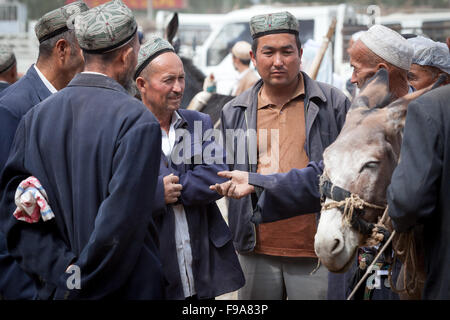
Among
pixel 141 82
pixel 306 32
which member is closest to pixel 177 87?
pixel 141 82

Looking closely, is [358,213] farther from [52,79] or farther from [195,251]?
[52,79]

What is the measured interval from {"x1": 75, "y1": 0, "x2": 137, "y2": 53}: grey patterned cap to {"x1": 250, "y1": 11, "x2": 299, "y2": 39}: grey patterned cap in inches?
48.8

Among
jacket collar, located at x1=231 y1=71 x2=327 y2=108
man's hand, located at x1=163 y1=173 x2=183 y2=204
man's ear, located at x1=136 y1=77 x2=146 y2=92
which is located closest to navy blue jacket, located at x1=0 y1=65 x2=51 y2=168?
man's ear, located at x1=136 y1=77 x2=146 y2=92

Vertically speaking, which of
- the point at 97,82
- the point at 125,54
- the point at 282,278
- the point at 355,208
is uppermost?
the point at 125,54

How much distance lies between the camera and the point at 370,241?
2564mm

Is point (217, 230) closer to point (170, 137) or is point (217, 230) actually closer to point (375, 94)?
point (170, 137)

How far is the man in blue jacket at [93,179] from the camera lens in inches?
101

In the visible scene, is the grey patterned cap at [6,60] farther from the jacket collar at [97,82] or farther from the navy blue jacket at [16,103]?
the jacket collar at [97,82]

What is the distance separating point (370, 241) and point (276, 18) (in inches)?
70.2

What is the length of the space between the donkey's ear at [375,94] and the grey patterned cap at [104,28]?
42.7 inches

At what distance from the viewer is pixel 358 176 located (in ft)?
8.20

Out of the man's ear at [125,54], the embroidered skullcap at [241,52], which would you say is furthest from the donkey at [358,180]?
the embroidered skullcap at [241,52]

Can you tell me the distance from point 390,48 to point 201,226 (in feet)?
4.61

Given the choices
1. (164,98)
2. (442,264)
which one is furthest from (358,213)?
(164,98)
